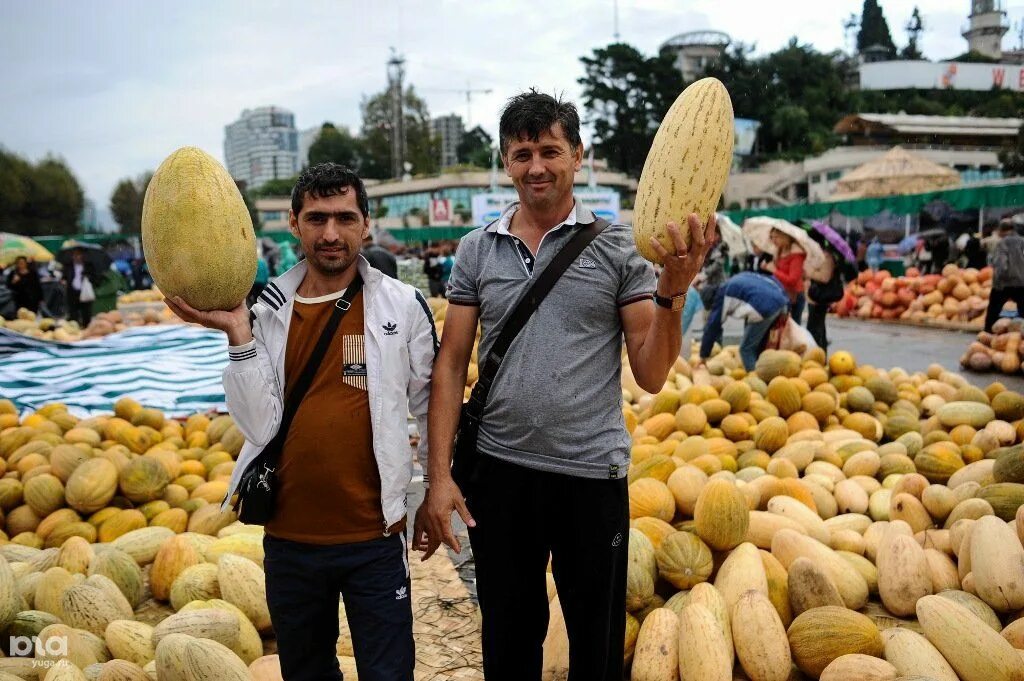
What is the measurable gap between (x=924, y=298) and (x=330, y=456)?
15.1 metres

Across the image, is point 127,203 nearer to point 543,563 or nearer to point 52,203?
point 52,203

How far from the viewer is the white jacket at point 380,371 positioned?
6.66ft

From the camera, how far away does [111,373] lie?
786 centimetres

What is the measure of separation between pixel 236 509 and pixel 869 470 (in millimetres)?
3736

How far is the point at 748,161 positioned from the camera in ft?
196

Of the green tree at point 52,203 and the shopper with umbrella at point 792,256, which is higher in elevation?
the green tree at point 52,203

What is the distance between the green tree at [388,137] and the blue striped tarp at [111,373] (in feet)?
210

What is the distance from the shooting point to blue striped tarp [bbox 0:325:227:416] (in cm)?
691

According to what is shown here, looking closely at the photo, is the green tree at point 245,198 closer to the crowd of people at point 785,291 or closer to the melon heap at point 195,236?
the melon heap at point 195,236

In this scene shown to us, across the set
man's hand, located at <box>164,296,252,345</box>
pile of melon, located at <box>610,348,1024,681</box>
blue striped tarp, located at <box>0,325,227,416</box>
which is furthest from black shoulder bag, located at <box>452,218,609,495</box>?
blue striped tarp, located at <box>0,325,227,416</box>

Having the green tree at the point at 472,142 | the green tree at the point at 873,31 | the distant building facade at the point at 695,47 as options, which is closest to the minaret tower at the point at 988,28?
the green tree at the point at 873,31

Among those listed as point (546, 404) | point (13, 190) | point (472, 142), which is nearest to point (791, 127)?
point (472, 142)

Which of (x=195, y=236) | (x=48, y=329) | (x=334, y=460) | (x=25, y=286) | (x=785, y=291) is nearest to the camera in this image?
(x=195, y=236)

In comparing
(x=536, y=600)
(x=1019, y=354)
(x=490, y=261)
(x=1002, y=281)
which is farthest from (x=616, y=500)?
(x=1002, y=281)
